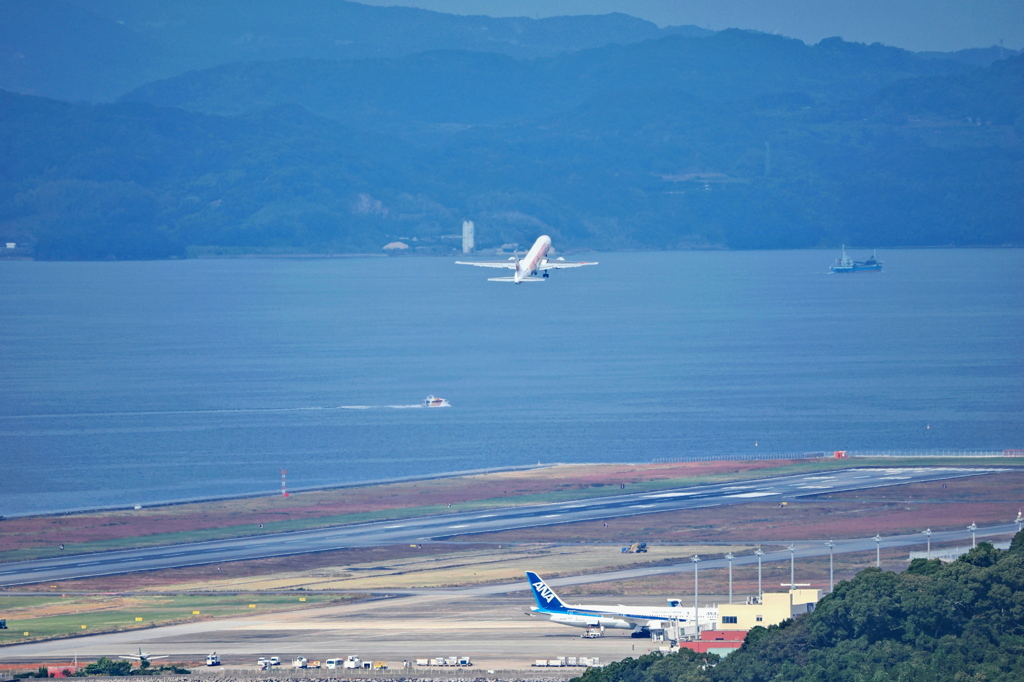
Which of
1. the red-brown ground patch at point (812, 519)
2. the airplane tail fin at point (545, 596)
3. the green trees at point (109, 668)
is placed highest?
the red-brown ground patch at point (812, 519)

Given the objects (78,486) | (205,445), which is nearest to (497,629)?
(78,486)

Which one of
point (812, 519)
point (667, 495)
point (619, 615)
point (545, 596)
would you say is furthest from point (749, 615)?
point (667, 495)

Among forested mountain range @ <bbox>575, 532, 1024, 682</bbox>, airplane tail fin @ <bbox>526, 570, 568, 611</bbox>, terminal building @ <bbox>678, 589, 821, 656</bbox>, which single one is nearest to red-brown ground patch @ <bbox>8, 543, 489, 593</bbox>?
airplane tail fin @ <bbox>526, 570, 568, 611</bbox>

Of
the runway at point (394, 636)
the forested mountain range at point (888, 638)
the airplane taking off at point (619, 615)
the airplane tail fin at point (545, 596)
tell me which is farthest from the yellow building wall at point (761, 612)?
the airplane tail fin at point (545, 596)

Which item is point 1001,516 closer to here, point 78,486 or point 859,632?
point 859,632

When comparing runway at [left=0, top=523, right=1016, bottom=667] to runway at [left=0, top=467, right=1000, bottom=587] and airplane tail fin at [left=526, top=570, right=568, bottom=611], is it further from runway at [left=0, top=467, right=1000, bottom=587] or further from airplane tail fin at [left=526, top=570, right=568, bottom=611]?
runway at [left=0, top=467, right=1000, bottom=587]

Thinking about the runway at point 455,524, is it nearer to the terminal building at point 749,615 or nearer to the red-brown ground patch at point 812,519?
the red-brown ground patch at point 812,519
